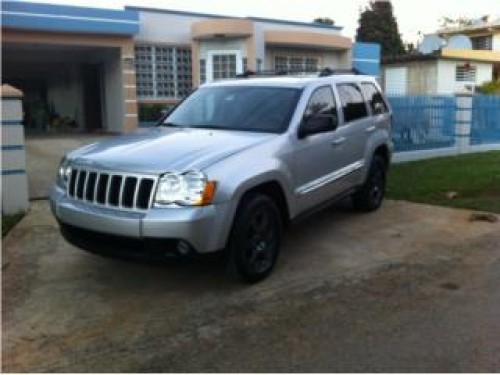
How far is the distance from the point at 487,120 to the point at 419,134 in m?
3.00

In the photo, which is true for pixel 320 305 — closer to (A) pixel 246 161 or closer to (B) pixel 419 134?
(A) pixel 246 161

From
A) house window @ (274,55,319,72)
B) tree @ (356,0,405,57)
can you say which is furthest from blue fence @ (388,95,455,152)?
tree @ (356,0,405,57)

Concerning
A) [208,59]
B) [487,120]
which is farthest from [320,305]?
[208,59]

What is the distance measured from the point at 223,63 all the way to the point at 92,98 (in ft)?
18.8

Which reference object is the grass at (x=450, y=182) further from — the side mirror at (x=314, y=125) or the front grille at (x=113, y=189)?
the front grille at (x=113, y=189)

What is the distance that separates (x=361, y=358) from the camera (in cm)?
393

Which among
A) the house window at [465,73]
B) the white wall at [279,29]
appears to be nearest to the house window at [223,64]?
the white wall at [279,29]

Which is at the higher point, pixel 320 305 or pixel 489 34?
pixel 489 34

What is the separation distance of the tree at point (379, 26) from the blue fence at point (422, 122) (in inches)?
1520

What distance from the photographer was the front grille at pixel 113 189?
4719 mm

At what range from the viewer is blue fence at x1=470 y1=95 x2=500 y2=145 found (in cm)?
1515

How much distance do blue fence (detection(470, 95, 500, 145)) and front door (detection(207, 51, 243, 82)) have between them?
8132 millimetres

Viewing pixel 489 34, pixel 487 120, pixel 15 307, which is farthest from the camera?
pixel 489 34

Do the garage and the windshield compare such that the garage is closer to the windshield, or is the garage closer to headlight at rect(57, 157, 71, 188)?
the windshield
